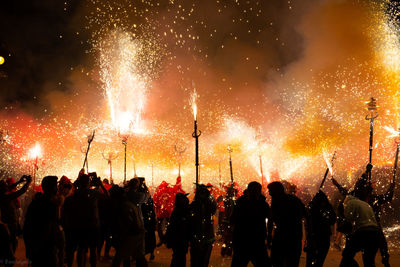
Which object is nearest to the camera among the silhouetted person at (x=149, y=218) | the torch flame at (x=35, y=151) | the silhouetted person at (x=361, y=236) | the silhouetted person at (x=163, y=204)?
the silhouetted person at (x=361, y=236)

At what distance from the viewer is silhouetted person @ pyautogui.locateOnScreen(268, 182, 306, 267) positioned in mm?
4699

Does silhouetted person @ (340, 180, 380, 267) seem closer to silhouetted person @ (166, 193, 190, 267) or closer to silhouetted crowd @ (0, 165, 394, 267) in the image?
silhouetted crowd @ (0, 165, 394, 267)

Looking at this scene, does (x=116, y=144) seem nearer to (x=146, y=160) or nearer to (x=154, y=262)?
(x=146, y=160)

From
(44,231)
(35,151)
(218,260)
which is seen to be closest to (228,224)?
(218,260)

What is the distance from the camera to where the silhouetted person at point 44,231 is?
4094 millimetres

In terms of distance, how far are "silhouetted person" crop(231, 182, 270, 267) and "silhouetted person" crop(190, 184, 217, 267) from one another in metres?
0.70

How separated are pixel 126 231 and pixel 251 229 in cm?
169

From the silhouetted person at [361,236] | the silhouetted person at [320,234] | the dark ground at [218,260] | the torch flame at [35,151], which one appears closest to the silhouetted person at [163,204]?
the dark ground at [218,260]

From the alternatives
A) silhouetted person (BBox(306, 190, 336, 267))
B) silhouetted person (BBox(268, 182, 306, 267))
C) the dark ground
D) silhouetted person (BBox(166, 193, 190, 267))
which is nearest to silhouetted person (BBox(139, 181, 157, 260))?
the dark ground

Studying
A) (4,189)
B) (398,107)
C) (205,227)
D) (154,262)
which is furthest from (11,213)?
(398,107)

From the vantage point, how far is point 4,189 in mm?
5977

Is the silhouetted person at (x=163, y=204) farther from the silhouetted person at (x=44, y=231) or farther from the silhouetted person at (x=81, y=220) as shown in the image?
the silhouetted person at (x=44, y=231)

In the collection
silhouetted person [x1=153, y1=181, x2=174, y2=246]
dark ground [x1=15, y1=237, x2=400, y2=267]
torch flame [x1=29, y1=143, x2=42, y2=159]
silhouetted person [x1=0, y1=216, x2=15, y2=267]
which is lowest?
dark ground [x1=15, y1=237, x2=400, y2=267]

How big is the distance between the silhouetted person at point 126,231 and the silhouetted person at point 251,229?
1307mm
